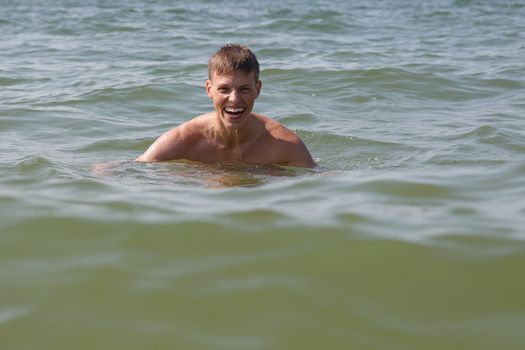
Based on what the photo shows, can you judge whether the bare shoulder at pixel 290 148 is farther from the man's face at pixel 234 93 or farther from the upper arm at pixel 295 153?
the man's face at pixel 234 93

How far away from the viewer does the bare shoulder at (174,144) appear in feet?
18.5

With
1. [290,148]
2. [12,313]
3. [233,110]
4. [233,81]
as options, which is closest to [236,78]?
[233,81]

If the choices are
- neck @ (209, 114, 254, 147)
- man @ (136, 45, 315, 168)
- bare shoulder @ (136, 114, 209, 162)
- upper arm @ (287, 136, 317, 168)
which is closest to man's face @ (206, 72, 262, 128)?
man @ (136, 45, 315, 168)

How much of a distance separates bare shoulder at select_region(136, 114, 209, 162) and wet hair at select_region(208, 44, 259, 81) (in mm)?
509

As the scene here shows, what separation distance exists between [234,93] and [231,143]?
51 cm

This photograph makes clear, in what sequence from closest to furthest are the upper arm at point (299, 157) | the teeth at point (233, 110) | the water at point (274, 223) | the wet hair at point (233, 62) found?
1. the water at point (274, 223)
2. the wet hair at point (233, 62)
3. the teeth at point (233, 110)
4. the upper arm at point (299, 157)

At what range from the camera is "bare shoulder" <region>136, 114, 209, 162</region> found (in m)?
5.64

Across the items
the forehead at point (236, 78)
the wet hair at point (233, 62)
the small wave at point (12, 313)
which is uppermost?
the wet hair at point (233, 62)

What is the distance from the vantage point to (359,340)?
2.65 metres

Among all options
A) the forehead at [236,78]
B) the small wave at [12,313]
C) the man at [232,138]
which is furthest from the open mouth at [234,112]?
the small wave at [12,313]

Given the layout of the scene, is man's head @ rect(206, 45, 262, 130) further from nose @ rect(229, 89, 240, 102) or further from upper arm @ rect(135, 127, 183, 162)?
upper arm @ rect(135, 127, 183, 162)

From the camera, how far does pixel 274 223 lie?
365cm

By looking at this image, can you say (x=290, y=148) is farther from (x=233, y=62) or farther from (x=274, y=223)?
(x=274, y=223)

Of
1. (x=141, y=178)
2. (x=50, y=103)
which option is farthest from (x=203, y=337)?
(x=50, y=103)
